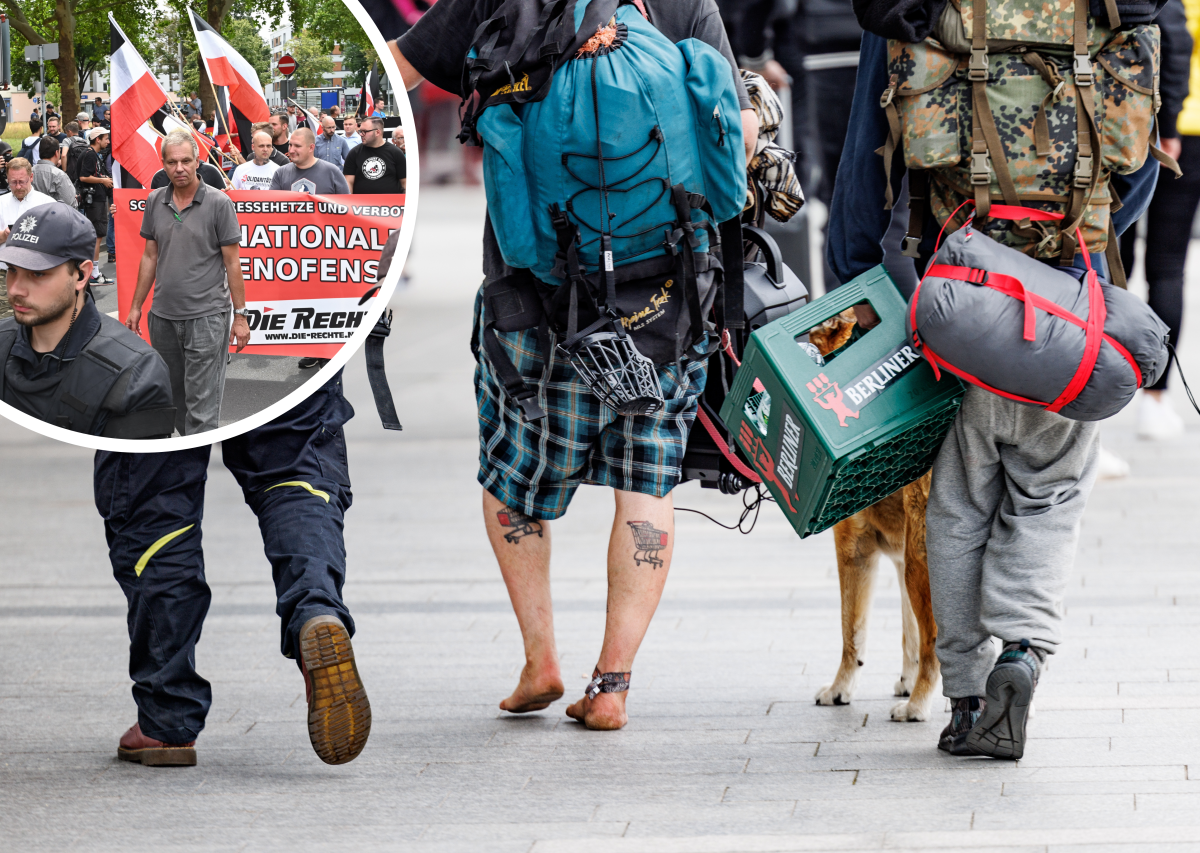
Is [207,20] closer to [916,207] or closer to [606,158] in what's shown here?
[606,158]

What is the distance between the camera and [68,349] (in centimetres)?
359

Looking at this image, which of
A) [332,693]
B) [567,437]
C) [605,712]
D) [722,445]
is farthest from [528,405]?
[332,693]

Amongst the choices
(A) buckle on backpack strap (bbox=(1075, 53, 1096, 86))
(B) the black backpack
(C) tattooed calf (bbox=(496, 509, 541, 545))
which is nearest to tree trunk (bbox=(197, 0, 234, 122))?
(B) the black backpack

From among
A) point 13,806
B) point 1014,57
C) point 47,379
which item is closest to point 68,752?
point 13,806

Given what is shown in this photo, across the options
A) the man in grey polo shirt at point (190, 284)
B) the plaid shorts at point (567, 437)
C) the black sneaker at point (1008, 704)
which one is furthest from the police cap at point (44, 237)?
the black sneaker at point (1008, 704)

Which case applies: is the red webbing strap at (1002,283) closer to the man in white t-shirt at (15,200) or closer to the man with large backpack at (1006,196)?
the man with large backpack at (1006,196)

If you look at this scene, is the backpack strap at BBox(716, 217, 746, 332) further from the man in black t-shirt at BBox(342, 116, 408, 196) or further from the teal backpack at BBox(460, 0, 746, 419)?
the man in black t-shirt at BBox(342, 116, 408, 196)

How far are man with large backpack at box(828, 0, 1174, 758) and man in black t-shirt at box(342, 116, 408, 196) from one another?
3.50 feet

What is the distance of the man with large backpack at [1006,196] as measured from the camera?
11.6 feet

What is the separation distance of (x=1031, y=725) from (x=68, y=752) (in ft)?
7.68

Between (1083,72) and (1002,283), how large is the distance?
19.6 inches

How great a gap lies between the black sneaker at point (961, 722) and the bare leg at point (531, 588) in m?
0.98

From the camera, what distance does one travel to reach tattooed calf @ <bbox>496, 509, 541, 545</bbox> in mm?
4164

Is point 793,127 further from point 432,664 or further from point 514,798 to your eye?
point 514,798
